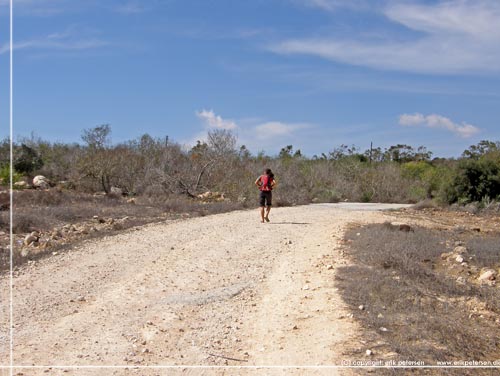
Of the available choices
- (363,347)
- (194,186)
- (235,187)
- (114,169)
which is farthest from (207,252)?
(114,169)

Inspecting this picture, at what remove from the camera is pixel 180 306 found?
8109mm

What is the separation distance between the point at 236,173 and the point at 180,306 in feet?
75.1

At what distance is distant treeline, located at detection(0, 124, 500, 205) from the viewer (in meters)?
25.2

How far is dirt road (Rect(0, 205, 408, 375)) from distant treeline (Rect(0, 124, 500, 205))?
13.7 m

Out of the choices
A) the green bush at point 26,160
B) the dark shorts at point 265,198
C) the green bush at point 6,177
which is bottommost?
the dark shorts at point 265,198

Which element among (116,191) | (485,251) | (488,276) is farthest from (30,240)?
(116,191)

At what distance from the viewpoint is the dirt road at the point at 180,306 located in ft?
20.4

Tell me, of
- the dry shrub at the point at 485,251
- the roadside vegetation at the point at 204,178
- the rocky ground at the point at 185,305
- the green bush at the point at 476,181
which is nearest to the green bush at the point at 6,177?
the roadside vegetation at the point at 204,178

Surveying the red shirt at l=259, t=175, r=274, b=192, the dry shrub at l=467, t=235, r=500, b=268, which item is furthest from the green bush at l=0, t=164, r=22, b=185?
the dry shrub at l=467, t=235, r=500, b=268

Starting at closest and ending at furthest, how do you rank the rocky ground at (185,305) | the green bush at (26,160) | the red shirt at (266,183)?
the rocky ground at (185,305), the red shirt at (266,183), the green bush at (26,160)

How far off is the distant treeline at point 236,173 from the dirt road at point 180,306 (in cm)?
1371

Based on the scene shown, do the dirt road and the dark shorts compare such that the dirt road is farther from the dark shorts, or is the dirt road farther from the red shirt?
the red shirt

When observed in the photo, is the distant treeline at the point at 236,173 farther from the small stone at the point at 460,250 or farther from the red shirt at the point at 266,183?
the small stone at the point at 460,250

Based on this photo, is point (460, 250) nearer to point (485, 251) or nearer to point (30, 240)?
point (485, 251)
